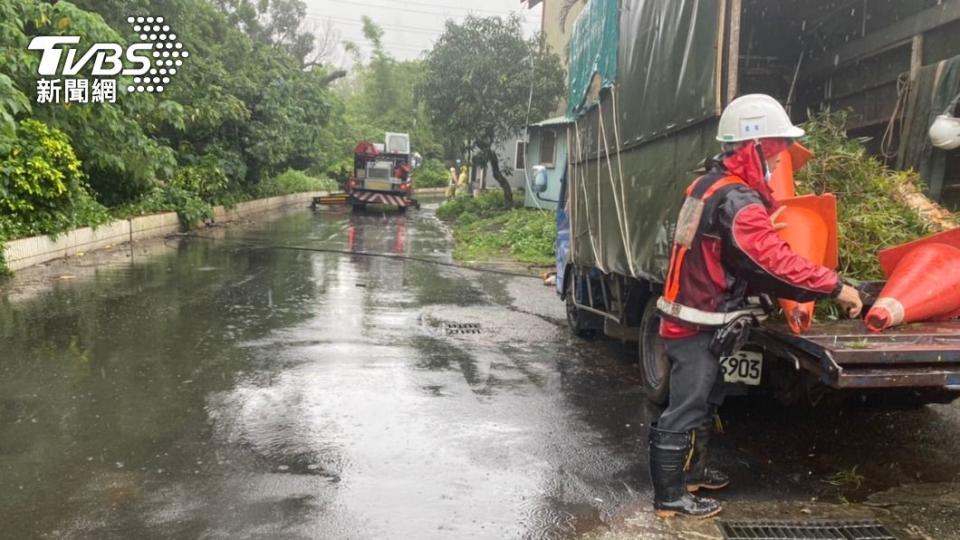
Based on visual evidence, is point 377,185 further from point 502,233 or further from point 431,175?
point 431,175

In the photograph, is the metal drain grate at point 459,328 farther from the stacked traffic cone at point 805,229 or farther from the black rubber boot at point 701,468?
the stacked traffic cone at point 805,229

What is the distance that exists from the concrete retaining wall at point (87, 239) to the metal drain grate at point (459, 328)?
6.01m

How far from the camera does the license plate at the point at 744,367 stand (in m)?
4.19

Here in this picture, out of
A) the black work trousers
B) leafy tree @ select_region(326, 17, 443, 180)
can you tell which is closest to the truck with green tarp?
the black work trousers

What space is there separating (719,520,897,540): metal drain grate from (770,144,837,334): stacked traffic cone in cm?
93

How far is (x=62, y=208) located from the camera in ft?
37.3

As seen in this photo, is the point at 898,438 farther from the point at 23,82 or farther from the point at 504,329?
the point at 23,82

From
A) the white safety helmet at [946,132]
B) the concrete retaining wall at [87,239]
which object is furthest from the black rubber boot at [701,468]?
the concrete retaining wall at [87,239]

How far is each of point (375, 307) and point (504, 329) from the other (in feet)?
5.97

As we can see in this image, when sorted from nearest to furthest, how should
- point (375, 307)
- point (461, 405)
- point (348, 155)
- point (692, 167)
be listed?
1. point (692, 167)
2. point (461, 405)
3. point (375, 307)
4. point (348, 155)

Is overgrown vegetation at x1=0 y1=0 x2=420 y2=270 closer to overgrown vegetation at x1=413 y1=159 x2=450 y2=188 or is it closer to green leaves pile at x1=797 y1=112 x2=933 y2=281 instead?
green leaves pile at x1=797 y1=112 x2=933 y2=281

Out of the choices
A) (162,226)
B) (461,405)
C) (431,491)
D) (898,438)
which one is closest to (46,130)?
(162,226)

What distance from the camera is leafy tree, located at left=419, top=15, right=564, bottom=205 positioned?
2041 cm

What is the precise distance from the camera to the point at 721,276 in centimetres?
334
